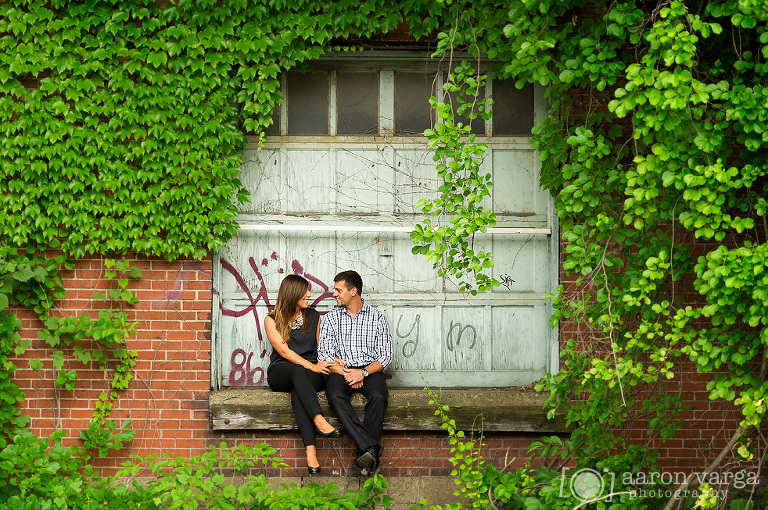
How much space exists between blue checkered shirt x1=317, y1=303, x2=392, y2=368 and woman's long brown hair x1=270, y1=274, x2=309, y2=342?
276mm

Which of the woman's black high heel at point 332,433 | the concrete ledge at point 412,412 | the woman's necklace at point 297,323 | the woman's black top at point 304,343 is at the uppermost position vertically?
the woman's necklace at point 297,323

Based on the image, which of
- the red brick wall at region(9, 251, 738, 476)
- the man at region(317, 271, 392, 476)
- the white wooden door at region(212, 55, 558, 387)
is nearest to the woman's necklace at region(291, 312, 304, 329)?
the man at region(317, 271, 392, 476)

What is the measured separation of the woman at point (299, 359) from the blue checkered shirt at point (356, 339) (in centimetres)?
13

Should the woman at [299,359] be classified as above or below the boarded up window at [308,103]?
below

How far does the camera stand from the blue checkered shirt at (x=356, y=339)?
5016 millimetres

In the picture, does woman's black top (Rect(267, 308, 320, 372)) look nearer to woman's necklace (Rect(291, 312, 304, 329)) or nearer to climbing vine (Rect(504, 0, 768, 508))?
woman's necklace (Rect(291, 312, 304, 329))

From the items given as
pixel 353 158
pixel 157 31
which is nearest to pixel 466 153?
pixel 353 158

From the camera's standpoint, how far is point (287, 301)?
503 centimetres

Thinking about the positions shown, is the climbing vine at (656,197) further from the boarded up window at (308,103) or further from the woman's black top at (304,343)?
the woman's black top at (304,343)

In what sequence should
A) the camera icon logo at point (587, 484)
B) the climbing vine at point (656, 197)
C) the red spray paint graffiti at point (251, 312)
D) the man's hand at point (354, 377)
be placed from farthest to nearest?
the red spray paint graffiti at point (251, 312) → the man's hand at point (354, 377) → the camera icon logo at point (587, 484) → the climbing vine at point (656, 197)

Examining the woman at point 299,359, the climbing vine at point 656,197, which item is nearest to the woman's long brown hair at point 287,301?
the woman at point 299,359

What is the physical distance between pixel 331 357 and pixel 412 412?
0.77 meters

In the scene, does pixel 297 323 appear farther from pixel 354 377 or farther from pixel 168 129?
pixel 168 129

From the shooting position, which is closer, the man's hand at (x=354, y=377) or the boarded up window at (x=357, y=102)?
the man's hand at (x=354, y=377)
